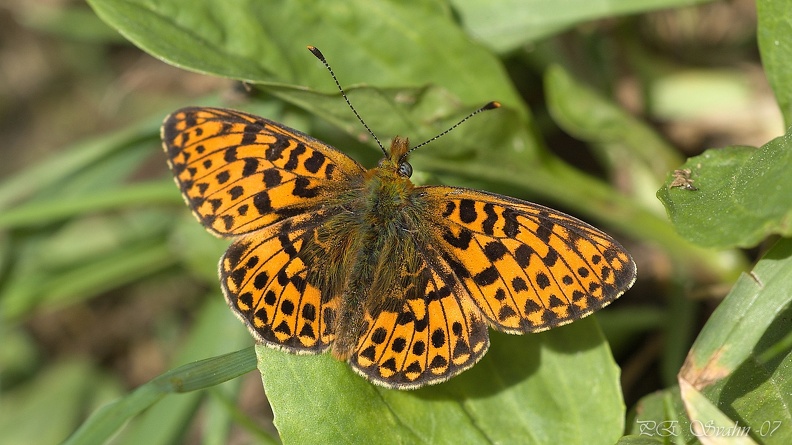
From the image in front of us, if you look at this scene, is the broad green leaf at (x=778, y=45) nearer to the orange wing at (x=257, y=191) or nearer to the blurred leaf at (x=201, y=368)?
the orange wing at (x=257, y=191)

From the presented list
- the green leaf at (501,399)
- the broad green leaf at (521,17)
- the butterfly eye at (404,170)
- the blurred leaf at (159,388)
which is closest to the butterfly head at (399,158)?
the butterfly eye at (404,170)

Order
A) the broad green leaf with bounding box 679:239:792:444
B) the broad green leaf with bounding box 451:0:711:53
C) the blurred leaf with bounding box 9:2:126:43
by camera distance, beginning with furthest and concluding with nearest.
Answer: the blurred leaf with bounding box 9:2:126:43
the broad green leaf with bounding box 451:0:711:53
the broad green leaf with bounding box 679:239:792:444

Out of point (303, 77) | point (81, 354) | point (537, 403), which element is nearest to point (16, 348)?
point (81, 354)

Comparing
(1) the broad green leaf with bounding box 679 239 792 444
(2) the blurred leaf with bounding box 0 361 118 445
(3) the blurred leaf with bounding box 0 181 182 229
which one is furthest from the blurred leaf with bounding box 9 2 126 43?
(1) the broad green leaf with bounding box 679 239 792 444

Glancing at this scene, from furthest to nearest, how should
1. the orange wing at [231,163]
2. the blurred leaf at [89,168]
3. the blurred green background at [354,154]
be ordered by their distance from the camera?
the blurred leaf at [89,168] → the blurred green background at [354,154] → the orange wing at [231,163]

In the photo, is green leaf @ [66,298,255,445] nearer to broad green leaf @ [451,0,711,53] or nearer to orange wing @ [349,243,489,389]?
orange wing @ [349,243,489,389]

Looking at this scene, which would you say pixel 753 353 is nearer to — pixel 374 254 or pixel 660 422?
pixel 660 422

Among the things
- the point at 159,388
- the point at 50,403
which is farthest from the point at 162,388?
the point at 50,403
